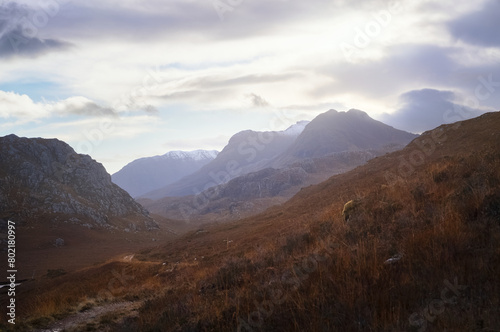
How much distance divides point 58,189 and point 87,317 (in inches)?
2917

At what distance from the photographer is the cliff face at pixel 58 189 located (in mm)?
62219

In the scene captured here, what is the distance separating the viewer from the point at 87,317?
372 inches

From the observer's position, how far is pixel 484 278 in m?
3.76

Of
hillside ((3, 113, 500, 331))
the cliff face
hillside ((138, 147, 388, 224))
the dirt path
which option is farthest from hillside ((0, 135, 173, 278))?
hillside ((138, 147, 388, 224))

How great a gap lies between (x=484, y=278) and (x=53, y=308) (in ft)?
39.9

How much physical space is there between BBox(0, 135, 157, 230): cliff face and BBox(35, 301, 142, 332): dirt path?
58.9 meters

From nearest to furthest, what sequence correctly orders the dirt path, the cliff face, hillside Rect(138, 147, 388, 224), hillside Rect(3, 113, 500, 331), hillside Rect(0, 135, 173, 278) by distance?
hillside Rect(3, 113, 500, 331), the dirt path, hillside Rect(0, 135, 173, 278), the cliff face, hillside Rect(138, 147, 388, 224)

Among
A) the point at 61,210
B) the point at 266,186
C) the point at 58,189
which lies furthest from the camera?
the point at 266,186

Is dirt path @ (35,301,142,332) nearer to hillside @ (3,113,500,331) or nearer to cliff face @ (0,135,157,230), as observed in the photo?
hillside @ (3,113,500,331)

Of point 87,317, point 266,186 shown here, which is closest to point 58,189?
point 87,317

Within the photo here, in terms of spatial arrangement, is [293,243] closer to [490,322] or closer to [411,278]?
[411,278]

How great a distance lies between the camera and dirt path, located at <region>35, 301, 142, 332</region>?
319 inches

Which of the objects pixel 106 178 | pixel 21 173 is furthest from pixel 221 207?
pixel 21 173

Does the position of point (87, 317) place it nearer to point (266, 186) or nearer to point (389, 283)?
point (389, 283)
